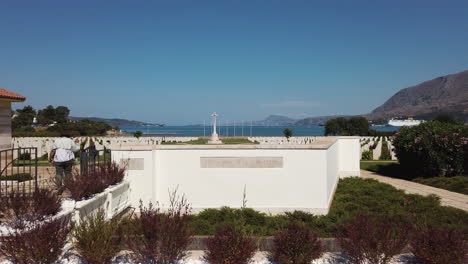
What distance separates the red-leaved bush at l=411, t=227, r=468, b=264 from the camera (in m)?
4.00

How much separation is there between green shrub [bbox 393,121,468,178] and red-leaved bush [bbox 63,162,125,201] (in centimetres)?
1089

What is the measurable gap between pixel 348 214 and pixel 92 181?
5.34 m

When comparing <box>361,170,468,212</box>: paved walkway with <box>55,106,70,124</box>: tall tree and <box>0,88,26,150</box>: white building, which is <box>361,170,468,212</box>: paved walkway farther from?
<box>55,106,70,124</box>: tall tree

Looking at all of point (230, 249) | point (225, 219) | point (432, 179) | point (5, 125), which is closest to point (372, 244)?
point (230, 249)

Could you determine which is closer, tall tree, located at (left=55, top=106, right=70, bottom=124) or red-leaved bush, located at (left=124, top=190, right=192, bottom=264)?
red-leaved bush, located at (left=124, top=190, right=192, bottom=264)

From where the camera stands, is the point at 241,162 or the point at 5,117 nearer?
the point at 241,162

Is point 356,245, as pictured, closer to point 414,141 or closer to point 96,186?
point 96,186

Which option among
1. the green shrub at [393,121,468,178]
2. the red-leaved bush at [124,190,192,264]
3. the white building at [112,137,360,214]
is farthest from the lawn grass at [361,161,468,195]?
the red-leaved bush at [124,190,192,264]

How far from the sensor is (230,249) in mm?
4160

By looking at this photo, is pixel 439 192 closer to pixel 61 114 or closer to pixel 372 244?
pixel 372 244

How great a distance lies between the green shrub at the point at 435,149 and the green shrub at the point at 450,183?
2.32 ft

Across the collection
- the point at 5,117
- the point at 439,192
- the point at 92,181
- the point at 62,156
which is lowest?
the point at 439,192

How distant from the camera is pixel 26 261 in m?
3.75

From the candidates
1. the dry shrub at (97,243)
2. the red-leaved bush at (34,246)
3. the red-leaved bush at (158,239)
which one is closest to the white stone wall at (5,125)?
the red-leaved bush at (34,246)
